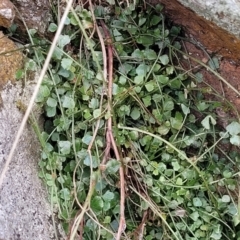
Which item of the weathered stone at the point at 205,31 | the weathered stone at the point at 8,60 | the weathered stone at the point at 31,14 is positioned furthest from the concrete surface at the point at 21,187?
the weathered stone at the point at 205,31

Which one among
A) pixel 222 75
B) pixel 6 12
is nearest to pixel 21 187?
pixel 6 12

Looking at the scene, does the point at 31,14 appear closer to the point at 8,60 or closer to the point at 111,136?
the point at 8,60

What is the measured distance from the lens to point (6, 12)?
1.33 metres

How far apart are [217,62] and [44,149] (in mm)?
550

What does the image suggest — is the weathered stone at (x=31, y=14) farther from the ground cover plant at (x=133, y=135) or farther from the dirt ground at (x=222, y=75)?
the dirt ground at (x=222, y=75)

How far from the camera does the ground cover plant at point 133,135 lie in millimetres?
1289

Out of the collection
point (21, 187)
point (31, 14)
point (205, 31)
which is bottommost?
point (21, 187)

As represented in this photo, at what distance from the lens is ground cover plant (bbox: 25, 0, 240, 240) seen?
129 centimetres

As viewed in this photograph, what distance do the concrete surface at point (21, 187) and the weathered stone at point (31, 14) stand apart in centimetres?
17

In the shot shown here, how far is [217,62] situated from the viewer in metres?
Answer: 1.42

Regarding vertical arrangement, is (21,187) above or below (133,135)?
below

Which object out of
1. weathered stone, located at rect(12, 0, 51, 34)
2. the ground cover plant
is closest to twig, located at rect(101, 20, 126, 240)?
the ground cover plant

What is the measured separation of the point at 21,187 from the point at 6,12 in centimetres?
47

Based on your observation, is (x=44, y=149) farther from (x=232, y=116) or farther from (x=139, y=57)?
(x=232, y=116)
